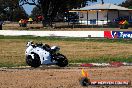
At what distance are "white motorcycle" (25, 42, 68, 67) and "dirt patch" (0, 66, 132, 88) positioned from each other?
0.32 metres

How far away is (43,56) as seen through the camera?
18.9m

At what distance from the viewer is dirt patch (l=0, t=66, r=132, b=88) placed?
1423 cm

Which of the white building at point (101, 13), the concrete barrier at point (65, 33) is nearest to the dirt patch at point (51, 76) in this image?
the concrete barrier at point (65, 33)

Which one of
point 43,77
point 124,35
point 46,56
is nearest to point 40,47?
point 46,56

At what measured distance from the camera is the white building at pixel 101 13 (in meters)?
81.0

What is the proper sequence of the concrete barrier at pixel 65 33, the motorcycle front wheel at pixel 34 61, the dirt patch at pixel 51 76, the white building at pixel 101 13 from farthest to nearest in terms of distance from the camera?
the white building at pixel 101 13 < the concrete barrier at pixel 65 33 < the motorcycle front wheel at pixel 34 61 < the dirt patch at pixel 51 76

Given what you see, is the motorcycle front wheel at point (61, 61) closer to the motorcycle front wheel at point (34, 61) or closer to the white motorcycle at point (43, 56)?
the white motorcycle at point (43, 56)

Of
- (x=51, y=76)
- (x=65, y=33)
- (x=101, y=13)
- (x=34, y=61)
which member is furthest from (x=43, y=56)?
(x=101, y=13)

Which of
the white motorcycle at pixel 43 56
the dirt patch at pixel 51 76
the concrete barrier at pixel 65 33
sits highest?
the white motorcycle at pixel 43 56

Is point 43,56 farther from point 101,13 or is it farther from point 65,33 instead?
point 101,13

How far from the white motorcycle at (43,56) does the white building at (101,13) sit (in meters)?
60.2

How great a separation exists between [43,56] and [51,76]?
2791mm

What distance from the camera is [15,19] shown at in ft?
427

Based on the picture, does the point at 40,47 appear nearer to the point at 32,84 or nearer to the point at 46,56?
the point at 46,56
